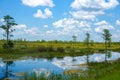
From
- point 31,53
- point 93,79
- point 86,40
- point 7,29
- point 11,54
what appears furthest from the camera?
point 86,40

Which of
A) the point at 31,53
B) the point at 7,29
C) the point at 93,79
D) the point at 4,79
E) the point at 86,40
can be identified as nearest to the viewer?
the point at 93,79

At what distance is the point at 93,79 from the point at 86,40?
115155 mm

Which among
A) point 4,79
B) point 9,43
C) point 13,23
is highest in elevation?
point 13,23

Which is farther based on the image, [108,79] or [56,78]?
[56,78]

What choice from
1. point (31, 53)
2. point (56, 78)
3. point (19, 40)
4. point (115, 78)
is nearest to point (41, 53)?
point (31, 53)

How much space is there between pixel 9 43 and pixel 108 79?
188 feet

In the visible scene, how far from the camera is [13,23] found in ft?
246

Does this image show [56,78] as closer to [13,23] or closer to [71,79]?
[71,79]

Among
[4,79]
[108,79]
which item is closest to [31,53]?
[4,79]

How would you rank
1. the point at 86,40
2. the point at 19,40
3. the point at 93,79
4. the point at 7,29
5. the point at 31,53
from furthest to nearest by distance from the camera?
1. the point at 19,40
2. the point at 86,40
3. the point at 7,29
4. the point at 31,53
5. the point at 93,79

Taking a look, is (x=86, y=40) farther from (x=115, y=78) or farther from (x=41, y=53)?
(x=115, y=78)

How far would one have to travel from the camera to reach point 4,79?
29.7 metres

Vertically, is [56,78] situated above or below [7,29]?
below

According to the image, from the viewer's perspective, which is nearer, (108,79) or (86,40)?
(108,79)
